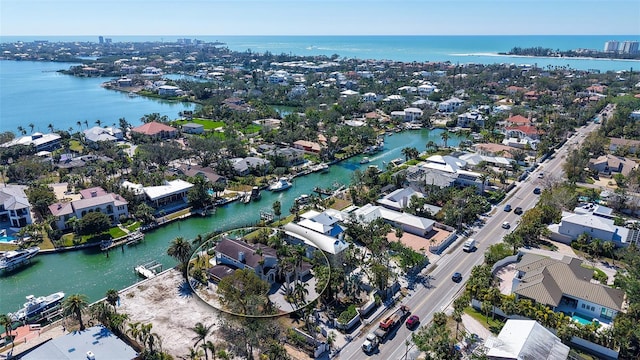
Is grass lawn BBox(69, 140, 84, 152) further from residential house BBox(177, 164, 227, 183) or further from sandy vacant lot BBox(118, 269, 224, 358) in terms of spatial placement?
sandy vacant lot BBox(118, 269, 224, 358)

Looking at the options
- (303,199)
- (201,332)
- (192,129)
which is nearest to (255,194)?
(303,199)

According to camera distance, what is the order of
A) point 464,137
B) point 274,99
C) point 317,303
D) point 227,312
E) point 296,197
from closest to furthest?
point 227,312, point 317,303, point 296,197, point 464,137, point 274,99

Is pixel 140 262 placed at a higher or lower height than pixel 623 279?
lower

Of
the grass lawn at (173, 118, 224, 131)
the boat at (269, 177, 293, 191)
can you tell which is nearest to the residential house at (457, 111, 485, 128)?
the boat at (269, 177, 293, 191)

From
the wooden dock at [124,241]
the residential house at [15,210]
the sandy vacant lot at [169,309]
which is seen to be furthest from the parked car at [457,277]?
the residential house at [15,210]

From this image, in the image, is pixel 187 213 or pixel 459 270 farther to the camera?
pixel 187 213

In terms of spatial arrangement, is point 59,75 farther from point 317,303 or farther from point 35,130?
point 317,303

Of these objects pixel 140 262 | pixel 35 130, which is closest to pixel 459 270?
pixel 140 262
